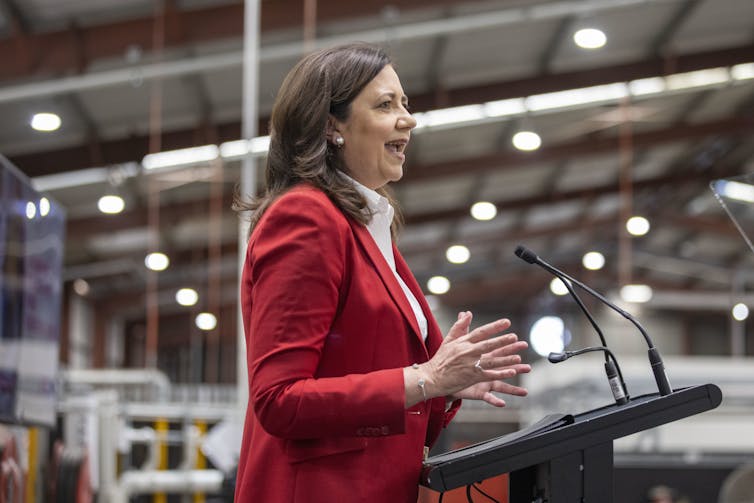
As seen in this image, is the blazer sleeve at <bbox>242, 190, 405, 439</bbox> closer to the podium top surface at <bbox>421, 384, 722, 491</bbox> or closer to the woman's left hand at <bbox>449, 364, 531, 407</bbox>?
the podium top surface at <bbox>421, 384, 722, 491</bbox>

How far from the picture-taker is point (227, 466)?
17.6ft

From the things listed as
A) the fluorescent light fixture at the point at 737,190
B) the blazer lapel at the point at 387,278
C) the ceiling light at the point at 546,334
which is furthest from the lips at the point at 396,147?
the ceiling light at the point at 546,334

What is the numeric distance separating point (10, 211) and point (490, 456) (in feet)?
7.90

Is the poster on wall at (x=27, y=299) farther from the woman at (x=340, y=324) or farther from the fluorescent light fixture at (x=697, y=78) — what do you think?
the fluorescent light fixture at (x=697, y=78)

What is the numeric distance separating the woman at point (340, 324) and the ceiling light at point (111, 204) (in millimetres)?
6164

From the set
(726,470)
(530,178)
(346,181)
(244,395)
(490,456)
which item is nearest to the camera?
(490,456)

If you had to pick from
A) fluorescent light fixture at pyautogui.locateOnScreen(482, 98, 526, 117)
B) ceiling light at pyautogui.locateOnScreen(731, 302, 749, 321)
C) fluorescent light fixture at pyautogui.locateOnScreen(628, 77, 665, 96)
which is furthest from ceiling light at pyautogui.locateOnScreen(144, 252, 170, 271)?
ceiling light at pyautogui.locateOnScreen(731, 302, 749, 321)

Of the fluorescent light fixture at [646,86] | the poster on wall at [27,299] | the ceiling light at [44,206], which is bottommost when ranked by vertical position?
the poster on wall at [27,299]

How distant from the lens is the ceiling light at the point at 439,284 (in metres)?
7.47

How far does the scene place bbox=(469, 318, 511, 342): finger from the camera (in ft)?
4.55

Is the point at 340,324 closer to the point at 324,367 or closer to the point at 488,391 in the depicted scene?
the point at 324,367

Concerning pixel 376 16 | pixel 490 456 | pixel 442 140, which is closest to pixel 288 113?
pixel 490 456

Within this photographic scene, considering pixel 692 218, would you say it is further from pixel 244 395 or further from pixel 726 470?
pixel 244 395

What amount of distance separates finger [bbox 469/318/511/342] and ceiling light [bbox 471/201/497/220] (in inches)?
256
